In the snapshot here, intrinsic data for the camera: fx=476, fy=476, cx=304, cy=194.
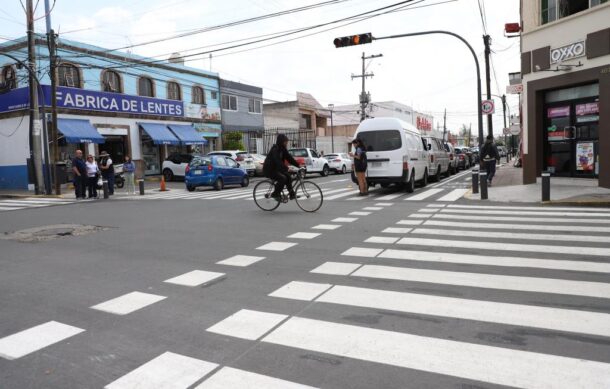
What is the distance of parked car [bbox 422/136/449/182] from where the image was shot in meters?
19.0

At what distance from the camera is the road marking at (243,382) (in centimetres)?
301

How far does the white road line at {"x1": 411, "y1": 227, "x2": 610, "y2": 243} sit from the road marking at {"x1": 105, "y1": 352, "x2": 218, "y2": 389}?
556cm

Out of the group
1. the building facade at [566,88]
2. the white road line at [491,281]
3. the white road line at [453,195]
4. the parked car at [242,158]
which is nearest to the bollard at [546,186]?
the white road line at [453,195]

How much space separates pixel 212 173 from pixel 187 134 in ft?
38.7

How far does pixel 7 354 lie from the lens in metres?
3.65

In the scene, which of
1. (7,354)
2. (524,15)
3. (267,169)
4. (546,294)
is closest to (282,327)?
(7,354)

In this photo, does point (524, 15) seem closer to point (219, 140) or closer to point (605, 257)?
point (605, 257)

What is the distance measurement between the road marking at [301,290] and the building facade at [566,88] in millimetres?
12203

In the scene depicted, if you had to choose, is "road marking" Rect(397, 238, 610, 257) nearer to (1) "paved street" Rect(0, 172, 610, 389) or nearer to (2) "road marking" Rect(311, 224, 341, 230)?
(1) "paved street" Rect(0, 172, 610, 389)

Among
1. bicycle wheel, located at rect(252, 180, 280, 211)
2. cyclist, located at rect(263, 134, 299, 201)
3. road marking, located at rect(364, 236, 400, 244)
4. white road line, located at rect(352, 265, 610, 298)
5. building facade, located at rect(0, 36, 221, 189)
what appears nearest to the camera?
white road line, located at rect(352, 265, 610, 298)

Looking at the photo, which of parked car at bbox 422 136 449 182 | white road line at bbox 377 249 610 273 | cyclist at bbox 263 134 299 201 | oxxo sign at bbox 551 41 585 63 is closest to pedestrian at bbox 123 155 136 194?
cyclist at bbox 263 134 299 201

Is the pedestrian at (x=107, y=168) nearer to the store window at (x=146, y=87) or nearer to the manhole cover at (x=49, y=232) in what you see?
the manhole cover at (x=49, y=232)

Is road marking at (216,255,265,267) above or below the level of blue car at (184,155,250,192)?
below

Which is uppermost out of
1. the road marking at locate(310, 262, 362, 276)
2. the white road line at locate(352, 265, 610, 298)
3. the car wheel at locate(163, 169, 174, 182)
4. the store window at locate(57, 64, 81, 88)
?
the store window at locate(57, 64, 81, 88)
